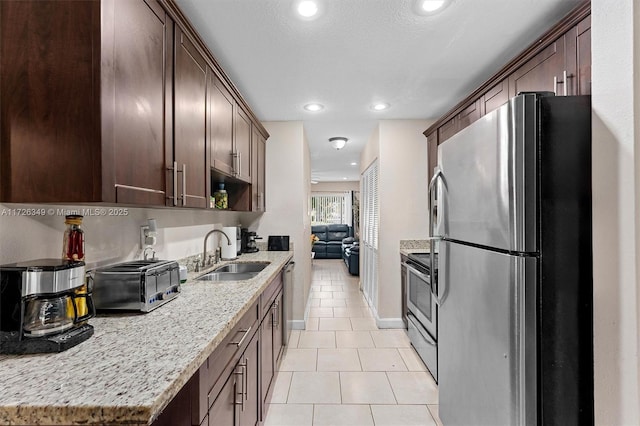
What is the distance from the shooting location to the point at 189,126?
159 centimetres

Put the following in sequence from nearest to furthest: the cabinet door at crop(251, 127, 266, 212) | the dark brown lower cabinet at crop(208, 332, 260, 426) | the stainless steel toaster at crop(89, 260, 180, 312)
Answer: the dark brown lower cabinet at crop(208, 332, 260, 426) < the stainless steel toaster at crop(89, 260, 180, 312) < the cabinet door at crop(251, 127, 266, 212)

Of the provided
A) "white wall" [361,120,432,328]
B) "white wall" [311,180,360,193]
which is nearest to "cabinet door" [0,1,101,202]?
"white wall" [361,120,432,328]

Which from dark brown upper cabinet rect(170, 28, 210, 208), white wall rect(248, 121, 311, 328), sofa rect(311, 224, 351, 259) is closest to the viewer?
dark brown upper cabinet rect(170, 28, 210, 208)

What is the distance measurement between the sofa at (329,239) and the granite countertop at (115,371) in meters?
8.05

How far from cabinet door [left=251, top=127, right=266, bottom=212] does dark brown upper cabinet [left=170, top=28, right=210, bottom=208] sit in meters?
1.23

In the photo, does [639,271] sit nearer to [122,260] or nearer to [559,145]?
[559,145]

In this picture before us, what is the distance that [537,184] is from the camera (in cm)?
118

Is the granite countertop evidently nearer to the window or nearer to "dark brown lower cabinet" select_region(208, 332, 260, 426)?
"dark brown lower cabinet" select_region(208, 332, 260, 426)

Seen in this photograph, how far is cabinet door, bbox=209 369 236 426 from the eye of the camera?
107cm

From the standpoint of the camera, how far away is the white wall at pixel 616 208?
0.92 metres

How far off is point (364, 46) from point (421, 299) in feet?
7.02

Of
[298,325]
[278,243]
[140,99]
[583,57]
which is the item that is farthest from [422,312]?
[140,99]

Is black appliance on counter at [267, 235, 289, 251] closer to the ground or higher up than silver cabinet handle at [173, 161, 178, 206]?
closer to the ground

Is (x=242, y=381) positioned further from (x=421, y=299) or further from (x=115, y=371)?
(x=421, y=299)
